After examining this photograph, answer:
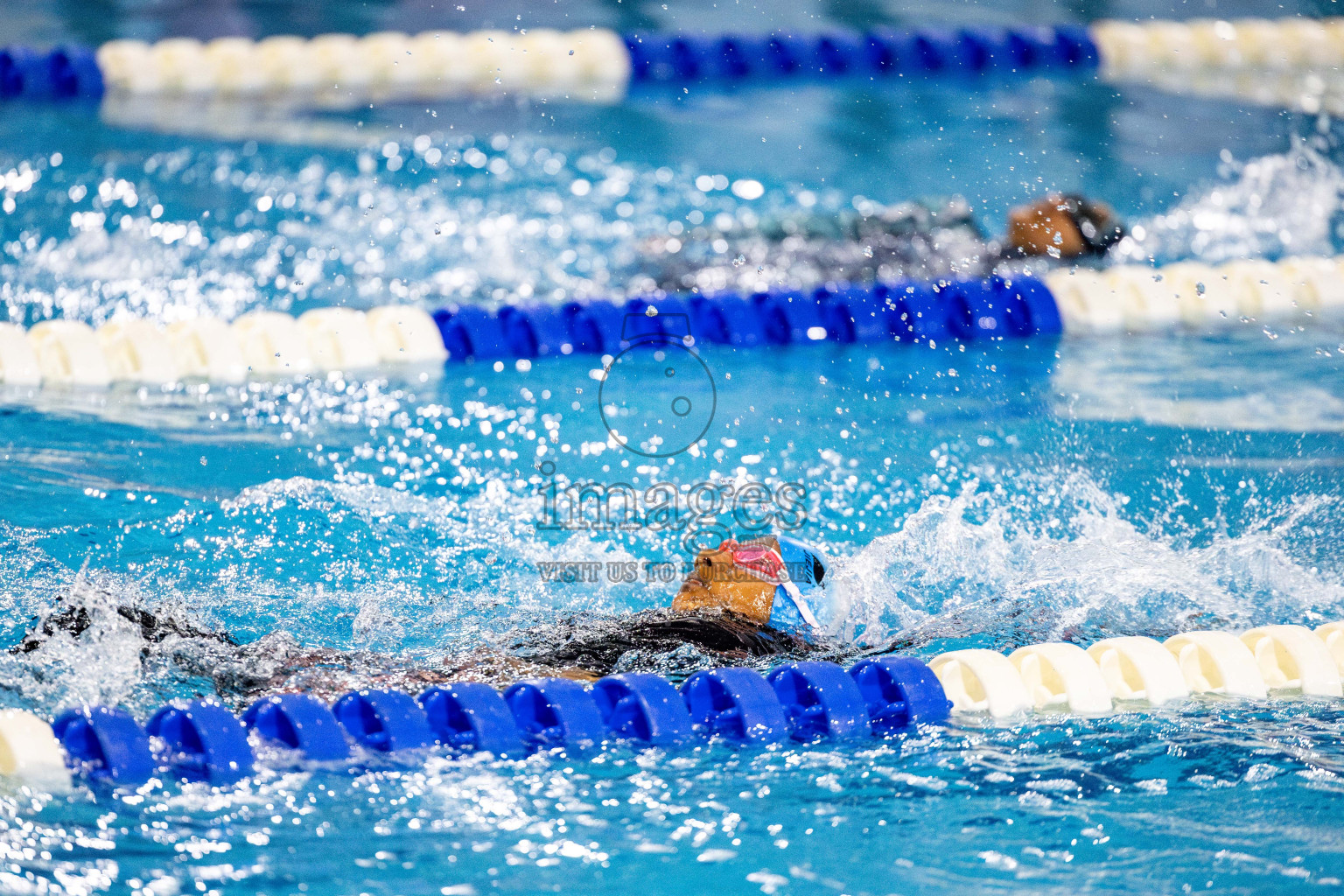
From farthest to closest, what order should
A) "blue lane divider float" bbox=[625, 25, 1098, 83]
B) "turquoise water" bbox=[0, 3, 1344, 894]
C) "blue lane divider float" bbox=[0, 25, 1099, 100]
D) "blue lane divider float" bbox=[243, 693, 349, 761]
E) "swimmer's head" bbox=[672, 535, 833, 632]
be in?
1. "blue lane divider float" bbox=[625, 25, 1098, 83]
2. "blue lane divider float" bbox=[0, 25, 1099, 100]
3. "swimmer's head" bbox=[672, 535, 833, 632]
4. "blue lane divider float" bbox=[243, 693, 349, 761]
5. "turquoise water" bbox=[0, 3, 1344, 894]

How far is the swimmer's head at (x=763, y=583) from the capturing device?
2693 millimetres

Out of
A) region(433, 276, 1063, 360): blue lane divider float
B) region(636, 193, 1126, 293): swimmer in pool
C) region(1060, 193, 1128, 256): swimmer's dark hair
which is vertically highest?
region(1060, 193, 1128, 256): swimmer's dark hair

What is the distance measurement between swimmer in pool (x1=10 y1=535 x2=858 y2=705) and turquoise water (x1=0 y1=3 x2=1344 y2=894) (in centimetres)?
3

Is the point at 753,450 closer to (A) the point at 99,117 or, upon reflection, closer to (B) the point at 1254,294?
(B) the point at 1254,294

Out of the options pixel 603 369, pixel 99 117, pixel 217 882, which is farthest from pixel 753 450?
pixel 99 117

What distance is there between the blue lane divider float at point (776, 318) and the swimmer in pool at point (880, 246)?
0.70 ft

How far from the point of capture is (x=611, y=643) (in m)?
2.68

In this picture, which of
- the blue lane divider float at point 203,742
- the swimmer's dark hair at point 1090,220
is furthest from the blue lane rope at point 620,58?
the blue lane divider float at point 203,742

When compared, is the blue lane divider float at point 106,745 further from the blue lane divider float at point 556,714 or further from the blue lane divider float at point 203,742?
the blue lane divider float at point 556,714

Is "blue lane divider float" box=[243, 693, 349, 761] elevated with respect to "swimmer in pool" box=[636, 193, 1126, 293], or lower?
lower

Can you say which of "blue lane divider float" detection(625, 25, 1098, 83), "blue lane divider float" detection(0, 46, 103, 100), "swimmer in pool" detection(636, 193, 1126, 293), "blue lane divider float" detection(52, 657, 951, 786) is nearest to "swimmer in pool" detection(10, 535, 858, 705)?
"blue lane divider float" detection(52, 657, 951, 786)

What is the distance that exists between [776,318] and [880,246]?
709 millimetres

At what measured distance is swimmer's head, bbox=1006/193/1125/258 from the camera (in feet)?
17.3

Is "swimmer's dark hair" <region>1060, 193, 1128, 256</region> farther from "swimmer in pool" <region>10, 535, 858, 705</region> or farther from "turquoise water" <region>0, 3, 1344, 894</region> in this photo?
"swimmer in pool" <region>10, 535, 858, 705</region>
